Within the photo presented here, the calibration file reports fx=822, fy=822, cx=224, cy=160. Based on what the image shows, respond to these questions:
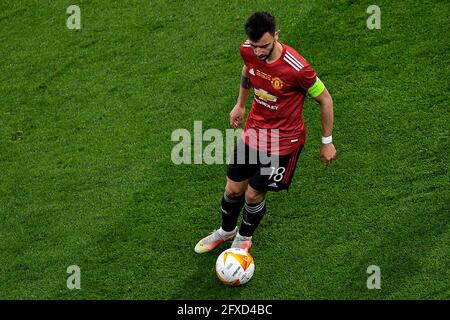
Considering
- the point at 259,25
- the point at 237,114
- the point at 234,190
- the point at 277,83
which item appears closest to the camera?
the point at 259,25

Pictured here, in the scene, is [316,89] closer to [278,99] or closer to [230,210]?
[278,99]

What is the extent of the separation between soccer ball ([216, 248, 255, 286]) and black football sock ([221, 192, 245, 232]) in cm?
38

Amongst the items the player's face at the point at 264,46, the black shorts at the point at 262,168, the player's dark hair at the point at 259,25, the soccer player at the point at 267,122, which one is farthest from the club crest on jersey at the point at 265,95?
the player's dark hair at the point at 259,25

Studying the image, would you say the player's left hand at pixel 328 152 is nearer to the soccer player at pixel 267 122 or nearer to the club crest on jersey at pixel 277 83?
the soccer player at pixel 267 122

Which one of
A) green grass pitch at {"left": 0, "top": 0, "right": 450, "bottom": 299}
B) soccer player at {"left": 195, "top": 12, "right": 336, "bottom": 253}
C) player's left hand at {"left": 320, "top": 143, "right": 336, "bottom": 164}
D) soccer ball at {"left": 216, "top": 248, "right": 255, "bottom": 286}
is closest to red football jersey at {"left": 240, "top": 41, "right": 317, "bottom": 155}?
soccer player at {"left": 195, "top": 12, "right": 336, "bottom": 253}

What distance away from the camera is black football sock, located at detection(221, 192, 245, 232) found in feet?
25.2

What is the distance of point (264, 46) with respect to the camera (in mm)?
6742

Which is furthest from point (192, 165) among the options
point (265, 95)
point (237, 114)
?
point (265, 95)

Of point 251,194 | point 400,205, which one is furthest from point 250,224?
point 400,205

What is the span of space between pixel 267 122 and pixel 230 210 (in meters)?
1.00

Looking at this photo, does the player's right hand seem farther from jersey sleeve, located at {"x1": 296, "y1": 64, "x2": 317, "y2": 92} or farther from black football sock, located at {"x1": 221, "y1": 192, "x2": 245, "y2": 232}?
jersey sleeve, located at {"x1": 296, "y1": 64, "x2": 317, "y2": 92}

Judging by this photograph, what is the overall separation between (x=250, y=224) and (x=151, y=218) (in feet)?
4.01

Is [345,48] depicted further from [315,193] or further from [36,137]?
[36,137]

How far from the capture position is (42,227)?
8.45 meters
